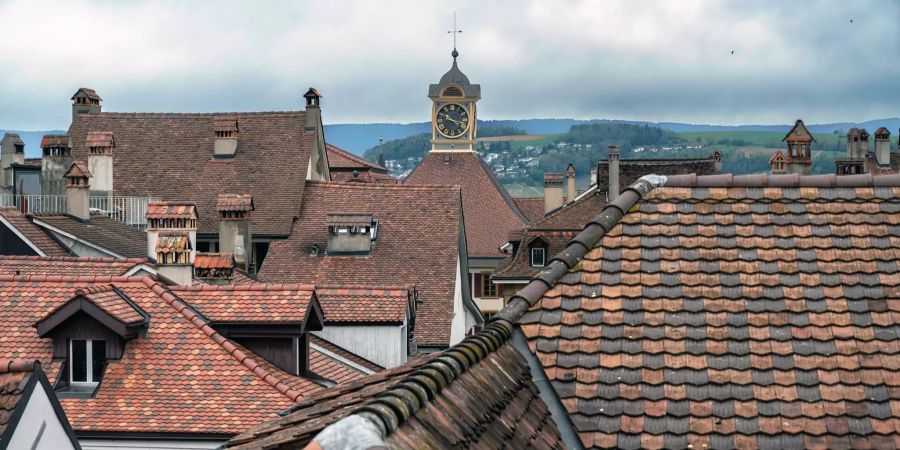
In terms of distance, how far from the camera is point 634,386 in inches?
455

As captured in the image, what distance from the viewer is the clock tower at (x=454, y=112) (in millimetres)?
98250

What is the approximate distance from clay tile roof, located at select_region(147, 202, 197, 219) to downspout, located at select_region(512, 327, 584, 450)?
23.9 m

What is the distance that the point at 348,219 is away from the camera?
5153 centimetres

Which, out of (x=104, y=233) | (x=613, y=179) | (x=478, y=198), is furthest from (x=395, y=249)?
(x=478, y=198)

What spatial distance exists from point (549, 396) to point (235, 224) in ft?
123

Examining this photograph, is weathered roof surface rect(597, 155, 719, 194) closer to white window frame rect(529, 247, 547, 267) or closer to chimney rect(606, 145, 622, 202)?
chimney rect(606, 145, 622, 202)

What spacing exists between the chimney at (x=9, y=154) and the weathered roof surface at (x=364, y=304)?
26424mm

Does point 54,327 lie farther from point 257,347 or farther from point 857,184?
point 857,184

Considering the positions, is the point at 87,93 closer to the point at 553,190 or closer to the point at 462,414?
the point at 553,190

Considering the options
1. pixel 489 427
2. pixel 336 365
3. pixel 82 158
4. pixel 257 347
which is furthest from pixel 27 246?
pixel 489 427

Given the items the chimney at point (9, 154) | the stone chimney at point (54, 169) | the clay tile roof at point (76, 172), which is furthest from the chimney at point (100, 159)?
the clay tile roof at point (76, 172)

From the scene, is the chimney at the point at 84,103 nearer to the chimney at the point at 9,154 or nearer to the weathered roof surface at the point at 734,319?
the chimney at the point at 9,154

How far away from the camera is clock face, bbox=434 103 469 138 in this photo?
99750mm

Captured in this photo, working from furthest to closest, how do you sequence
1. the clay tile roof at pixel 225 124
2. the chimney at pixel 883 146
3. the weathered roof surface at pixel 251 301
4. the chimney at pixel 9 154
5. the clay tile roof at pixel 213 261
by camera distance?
the chimney at pixel 883 146
the clay tile roof at pixel 225 124
the chimney at pixel 9 154
the clay tile roof at pixel 213 261
the weathered roof surface at pixel 251 301
